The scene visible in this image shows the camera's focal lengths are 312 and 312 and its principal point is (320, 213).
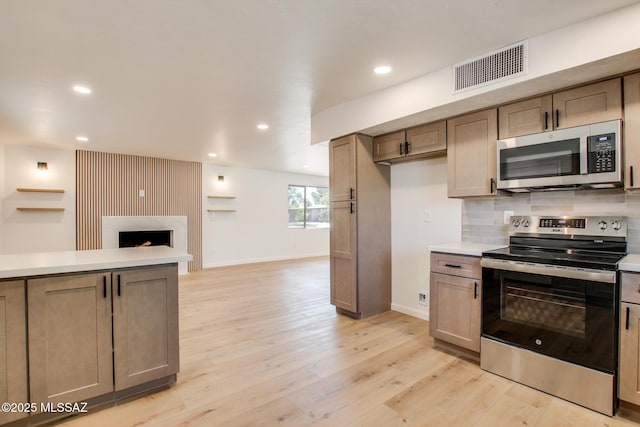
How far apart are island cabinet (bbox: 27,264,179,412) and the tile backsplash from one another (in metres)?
2.72

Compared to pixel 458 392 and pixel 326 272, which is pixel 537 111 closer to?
pixel 458 392

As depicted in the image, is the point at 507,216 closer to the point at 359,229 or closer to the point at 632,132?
the point at 632,132

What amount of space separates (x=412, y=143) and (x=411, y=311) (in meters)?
1.95

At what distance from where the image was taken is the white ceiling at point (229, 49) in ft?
6.07

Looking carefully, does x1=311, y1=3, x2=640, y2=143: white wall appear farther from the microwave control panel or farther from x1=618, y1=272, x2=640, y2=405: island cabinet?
x1=618, y1=272, x2=640, y2=405: island cabinet

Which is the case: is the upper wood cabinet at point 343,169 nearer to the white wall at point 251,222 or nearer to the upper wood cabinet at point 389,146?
the upper wood cabinet at point 389,146

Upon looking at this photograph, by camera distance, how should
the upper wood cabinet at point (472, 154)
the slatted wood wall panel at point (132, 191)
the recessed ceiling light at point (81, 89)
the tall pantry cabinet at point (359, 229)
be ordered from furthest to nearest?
the slatted wood wall panel at point (132, 191) → the tall pantry cabinet at point (359, 229) → the recessed ceiling light at point (81, 89) → the upper wood cabinet at point (472, 154)

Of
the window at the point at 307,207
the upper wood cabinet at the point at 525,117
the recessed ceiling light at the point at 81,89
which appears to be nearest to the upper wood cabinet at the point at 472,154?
the upper wood cabinet at the point at 525,117

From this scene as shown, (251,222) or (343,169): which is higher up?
(343,169)

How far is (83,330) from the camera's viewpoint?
191cm

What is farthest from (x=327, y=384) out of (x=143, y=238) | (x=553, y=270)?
(x=143, y=238)

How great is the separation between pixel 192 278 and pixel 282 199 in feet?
11.0

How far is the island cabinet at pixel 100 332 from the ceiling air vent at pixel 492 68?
2.62 m

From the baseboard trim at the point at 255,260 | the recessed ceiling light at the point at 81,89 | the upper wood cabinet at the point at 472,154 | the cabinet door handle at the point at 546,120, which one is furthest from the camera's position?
the baseboard trim at the point at 255,260
